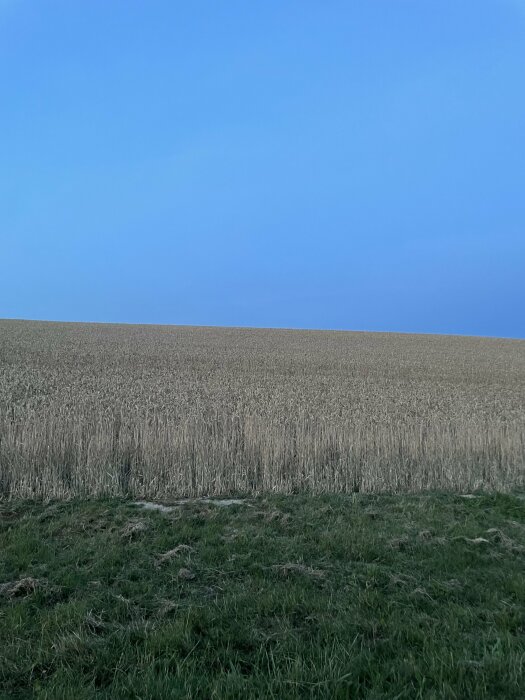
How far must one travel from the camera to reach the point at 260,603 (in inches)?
180

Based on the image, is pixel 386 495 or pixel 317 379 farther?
pixel 317 379

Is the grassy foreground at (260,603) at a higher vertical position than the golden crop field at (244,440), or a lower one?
lower

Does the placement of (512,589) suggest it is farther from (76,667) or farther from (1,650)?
(1,650)

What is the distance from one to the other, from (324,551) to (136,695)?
3061mm

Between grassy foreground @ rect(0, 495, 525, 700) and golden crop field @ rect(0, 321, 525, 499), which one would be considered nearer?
grassy foreground @ rect(0, 495, 525, 700)

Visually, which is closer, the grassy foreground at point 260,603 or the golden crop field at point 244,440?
the grassy foreground at point 260,603

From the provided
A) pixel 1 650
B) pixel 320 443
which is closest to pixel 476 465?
pixel 320 443

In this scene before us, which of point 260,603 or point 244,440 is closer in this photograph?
point 260,603

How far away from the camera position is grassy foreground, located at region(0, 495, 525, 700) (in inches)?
139

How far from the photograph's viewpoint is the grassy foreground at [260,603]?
353 centimetres

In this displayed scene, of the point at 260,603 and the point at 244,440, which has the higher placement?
the point at 244,440

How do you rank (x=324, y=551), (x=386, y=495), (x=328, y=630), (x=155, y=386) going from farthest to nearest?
(x=155, y=386), (x=386, y=495), (x=324, y=551), (x=328, y=630)

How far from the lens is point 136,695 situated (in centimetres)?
333

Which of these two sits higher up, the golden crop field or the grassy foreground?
the golden crop field
